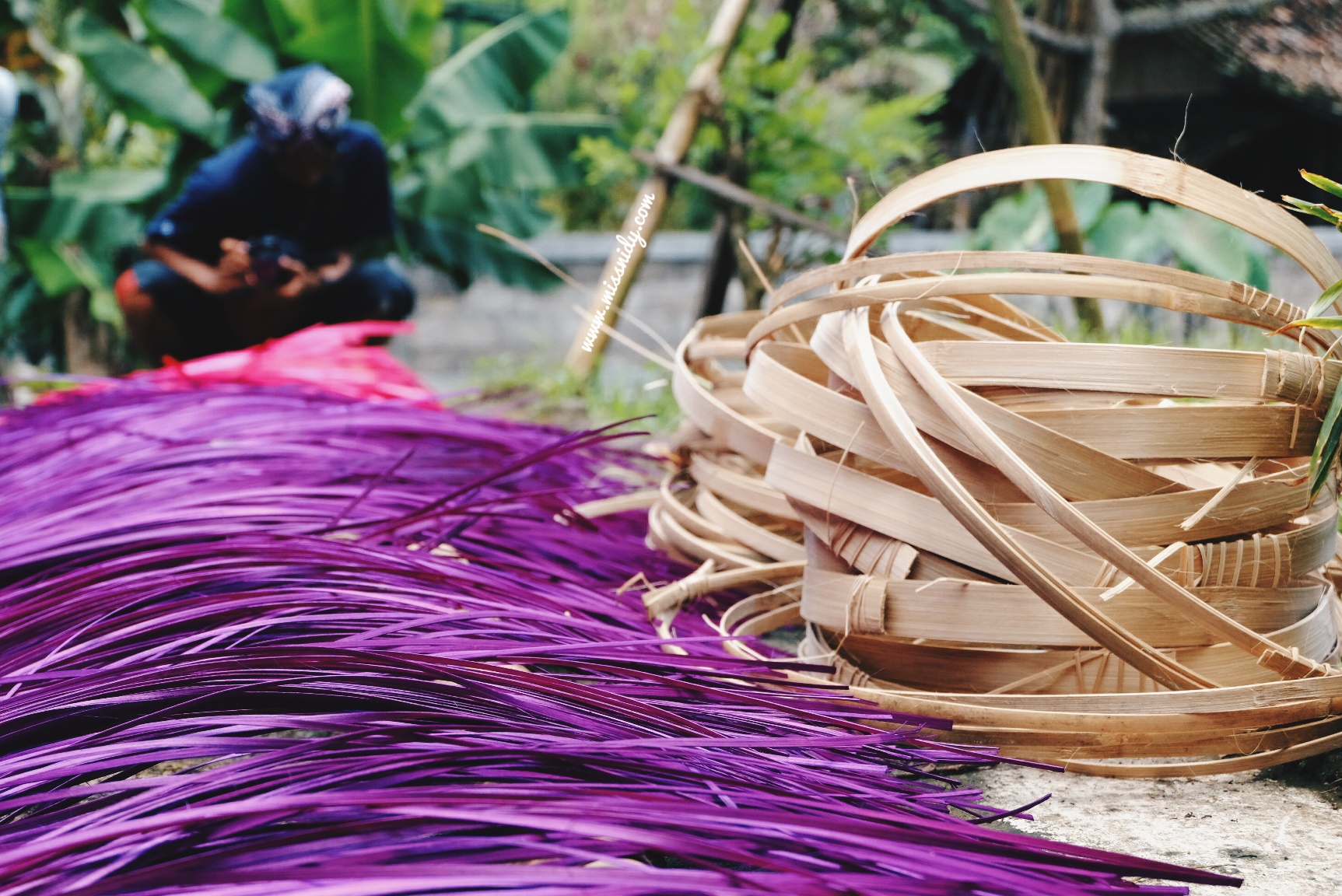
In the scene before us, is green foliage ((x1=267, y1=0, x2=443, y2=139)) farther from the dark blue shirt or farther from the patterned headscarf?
the patterned headscarf

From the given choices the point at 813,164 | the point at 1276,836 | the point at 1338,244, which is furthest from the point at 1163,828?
the point at 1338,244

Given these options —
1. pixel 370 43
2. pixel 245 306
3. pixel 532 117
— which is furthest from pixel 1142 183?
pixel 532 117

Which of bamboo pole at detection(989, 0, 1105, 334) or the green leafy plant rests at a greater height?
bamboo pole at detection(989, 0, 1105, 334)

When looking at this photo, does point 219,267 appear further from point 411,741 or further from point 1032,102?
point 411,741

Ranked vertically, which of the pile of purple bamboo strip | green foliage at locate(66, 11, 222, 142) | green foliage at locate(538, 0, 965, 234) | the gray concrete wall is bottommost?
the gray concrete wall

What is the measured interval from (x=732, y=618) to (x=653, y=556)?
0.22 metres

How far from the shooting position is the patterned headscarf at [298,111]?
2.50 m

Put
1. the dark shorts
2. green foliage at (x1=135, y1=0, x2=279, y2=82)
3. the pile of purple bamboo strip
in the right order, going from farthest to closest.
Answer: green foliage at (x1=135, y1=0, x2=279, y2=82)
the dark shorts
the pile of purple bamboo strip

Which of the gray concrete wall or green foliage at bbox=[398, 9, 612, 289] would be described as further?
the gray concrete wall

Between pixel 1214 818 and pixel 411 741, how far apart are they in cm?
45

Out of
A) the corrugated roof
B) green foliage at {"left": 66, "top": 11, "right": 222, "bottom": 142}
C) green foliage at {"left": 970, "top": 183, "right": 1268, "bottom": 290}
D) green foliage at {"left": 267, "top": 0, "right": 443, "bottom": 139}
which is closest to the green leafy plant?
green foliage at {"left": 970, "top": 183, "right": 1268, "bottom": 290}

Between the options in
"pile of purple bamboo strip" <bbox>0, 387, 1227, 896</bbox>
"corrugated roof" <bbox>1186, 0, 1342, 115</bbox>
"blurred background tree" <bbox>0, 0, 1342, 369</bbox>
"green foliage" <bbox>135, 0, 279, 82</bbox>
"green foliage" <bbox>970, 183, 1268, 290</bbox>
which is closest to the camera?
"pile of purple bamboo strip" <bbox>0, 387, 1227, 896</bbox>

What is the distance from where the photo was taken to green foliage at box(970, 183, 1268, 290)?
242 centimetres

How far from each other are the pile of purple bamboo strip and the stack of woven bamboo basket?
8 cm
